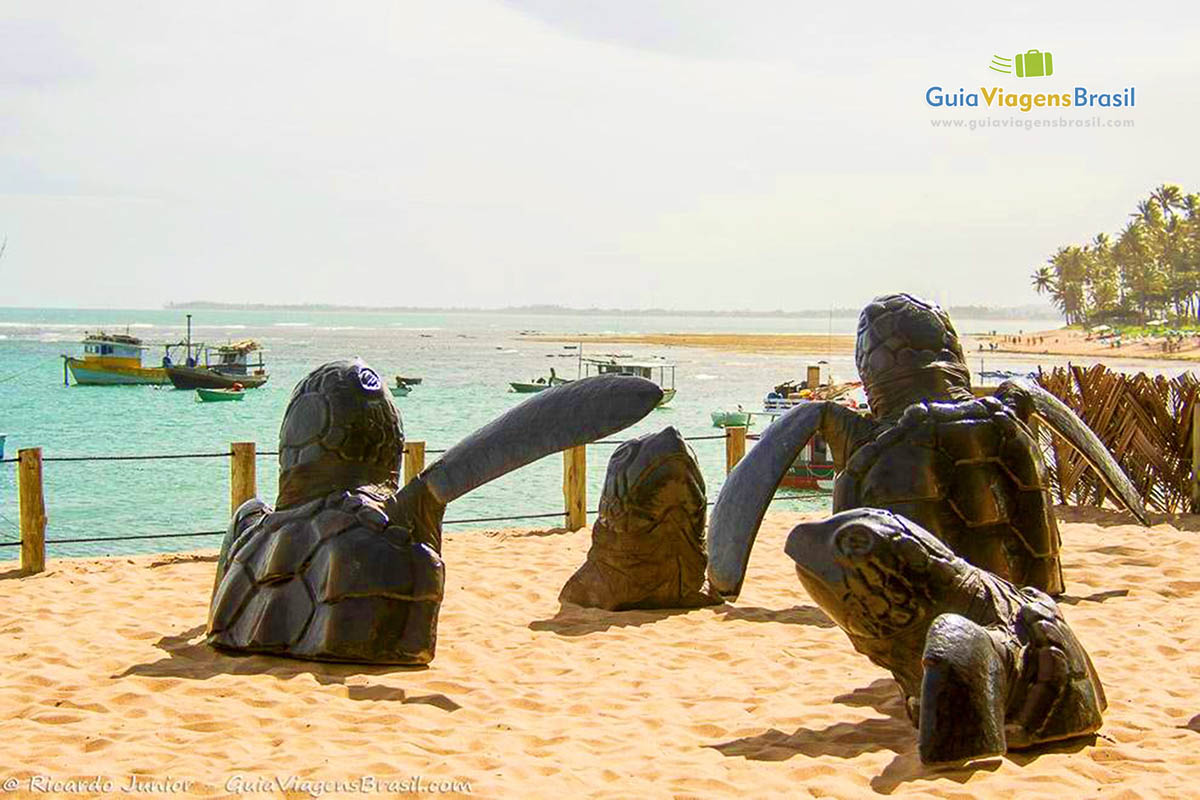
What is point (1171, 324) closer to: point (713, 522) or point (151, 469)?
point (151, 469)

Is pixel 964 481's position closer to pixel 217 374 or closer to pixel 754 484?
pixel 754 484

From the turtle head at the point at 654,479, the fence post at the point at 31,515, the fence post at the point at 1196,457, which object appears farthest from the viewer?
the fence post at the point at 1196,457

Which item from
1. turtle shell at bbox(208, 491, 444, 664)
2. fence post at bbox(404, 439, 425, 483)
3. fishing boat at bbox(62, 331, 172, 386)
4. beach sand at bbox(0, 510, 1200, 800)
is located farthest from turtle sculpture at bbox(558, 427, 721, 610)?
fishing boat at bbox(62, 331, 172, 386)

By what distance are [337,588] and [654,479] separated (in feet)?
8.17

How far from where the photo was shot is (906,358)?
6.79 m

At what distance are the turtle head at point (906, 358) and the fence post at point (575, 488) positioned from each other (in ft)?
17.3

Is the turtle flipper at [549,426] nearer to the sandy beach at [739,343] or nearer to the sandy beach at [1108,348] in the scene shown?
the sandy beach at [1108,348]

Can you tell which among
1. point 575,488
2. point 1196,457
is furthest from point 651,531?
point 1196,457

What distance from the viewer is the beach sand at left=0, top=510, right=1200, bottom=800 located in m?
4.59

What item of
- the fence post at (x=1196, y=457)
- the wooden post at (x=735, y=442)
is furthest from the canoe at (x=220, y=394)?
the fence post at (x=1196, y=457)

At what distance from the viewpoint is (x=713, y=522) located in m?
6.11

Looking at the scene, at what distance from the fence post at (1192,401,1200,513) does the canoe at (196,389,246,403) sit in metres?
37.6

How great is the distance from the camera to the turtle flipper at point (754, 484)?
5.85 m

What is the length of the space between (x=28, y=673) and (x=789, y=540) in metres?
4.04
